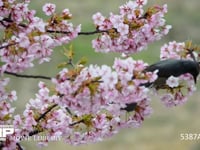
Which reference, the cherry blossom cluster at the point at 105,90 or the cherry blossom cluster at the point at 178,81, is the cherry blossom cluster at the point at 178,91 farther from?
the cherry blossom cluster at the point at 105,90

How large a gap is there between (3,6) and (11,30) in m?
0.09

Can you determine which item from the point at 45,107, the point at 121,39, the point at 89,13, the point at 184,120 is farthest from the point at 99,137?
the point at 89,13

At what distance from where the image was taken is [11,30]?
67.8 inches

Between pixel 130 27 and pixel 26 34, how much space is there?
41 centimetres

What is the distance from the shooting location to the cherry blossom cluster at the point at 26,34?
1568 millimetres

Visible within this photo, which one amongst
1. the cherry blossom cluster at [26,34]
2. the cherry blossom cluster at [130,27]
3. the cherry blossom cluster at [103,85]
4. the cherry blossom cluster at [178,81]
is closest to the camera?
the cherry blossom cluster at [103,85]

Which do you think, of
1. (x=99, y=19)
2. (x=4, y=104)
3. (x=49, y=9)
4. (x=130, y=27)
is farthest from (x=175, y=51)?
(x=4, y=104)

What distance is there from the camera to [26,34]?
1614mm

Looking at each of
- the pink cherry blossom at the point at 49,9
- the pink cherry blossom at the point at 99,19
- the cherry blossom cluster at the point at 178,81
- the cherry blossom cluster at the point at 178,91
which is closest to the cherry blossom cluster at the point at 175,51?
the cherry blossom cluster at the point at 178,81

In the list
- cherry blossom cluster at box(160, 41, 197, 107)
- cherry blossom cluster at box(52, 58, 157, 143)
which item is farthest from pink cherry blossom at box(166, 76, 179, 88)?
cherry blossom cluster at box(52, 58, 157, 143)

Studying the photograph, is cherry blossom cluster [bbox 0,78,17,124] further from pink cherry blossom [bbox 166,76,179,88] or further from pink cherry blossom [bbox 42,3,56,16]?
pink cherry blossom [bbox 166,76,179,88]

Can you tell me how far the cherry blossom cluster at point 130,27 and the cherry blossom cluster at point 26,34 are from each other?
4.2 inches

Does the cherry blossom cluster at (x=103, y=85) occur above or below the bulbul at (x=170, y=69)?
below

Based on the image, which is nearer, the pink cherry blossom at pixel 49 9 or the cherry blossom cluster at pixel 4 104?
the cherry blossom cluster at pixel 4 104
